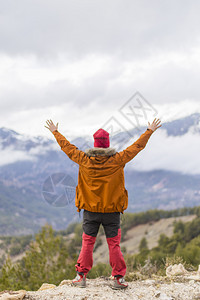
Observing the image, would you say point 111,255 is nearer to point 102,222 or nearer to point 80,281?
point 102,222

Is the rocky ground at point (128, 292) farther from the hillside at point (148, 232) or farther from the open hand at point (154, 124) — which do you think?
the hillside at point (148, 232)

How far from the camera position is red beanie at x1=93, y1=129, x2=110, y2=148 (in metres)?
5.16

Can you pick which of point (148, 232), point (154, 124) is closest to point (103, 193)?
point (154, 124)

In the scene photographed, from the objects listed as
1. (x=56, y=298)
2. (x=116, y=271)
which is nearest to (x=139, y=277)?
(x=116, y=271)

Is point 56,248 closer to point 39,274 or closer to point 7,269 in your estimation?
point 39,274

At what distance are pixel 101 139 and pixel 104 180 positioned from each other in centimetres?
71

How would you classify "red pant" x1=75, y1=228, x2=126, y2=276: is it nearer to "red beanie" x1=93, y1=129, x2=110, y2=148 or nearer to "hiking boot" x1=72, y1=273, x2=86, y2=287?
"hiking boot" x1=72, y1=273, x2=86, y2=287

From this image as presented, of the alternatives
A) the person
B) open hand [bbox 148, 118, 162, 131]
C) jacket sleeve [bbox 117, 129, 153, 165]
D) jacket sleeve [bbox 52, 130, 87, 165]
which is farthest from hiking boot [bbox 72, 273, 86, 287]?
open hand [bbox 148, 118, 162, 131]

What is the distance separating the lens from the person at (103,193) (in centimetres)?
504

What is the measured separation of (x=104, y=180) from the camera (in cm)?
502

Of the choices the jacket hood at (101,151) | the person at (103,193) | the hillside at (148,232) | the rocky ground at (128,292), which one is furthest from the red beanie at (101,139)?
the hillside at (148,232)

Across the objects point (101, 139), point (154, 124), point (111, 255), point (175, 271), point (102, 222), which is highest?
point (101, 139)

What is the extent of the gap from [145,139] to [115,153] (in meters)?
0.58

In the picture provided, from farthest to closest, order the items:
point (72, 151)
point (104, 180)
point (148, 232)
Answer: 1. point (148, 232)
2. point (72, 151)
3. point (104, 180)
